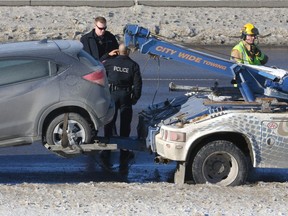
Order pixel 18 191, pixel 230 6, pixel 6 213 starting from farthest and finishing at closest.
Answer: pixel 230 6, pixel 18 191, pixel 6 213

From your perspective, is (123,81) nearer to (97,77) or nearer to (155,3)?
(97,77)

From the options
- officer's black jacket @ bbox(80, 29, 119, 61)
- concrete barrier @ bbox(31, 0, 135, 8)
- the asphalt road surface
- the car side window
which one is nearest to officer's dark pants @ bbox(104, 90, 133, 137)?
the asphalt road surface

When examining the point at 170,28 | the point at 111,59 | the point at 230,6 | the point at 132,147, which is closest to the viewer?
the point at 132,147

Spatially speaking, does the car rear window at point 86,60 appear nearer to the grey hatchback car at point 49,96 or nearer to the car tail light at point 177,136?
the grey hatchback car at point 49,96

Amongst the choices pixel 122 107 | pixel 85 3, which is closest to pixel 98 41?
pixel 122 107

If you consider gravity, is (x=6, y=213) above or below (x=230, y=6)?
below

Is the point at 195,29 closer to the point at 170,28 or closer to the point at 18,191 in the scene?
the point at 170,28

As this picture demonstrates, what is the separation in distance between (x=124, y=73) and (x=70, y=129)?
5.69 feet

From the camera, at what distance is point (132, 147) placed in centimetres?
1374

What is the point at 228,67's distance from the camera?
1355 centimetres

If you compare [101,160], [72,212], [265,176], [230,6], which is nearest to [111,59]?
[101,160]

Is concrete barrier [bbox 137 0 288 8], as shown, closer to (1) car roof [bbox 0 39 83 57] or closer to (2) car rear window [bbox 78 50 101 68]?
(1) car roof [bbox 0 39 83 57]

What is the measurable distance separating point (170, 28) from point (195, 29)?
72 centimetres

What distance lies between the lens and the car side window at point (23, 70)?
42.6 ft
